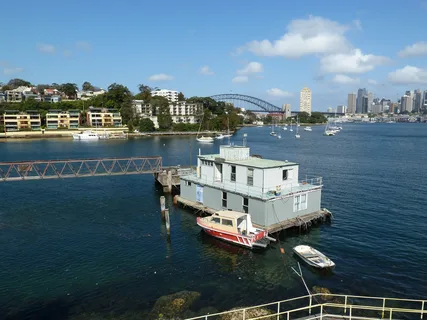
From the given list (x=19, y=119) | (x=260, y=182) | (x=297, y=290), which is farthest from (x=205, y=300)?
(x=19, y=119)

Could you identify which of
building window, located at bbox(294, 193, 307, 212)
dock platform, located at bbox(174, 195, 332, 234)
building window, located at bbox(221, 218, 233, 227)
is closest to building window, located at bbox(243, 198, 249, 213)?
dock platform, located at bbox(174, 195, 332, 234)

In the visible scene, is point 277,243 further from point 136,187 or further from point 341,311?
point 136,187

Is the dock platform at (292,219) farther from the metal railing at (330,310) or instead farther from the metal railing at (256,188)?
the metal railing at (330,310)

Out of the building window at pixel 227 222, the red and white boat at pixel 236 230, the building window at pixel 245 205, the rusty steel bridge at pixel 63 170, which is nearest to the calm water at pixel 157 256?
the red and white boat at pixel 236 230

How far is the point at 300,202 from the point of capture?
120 ft

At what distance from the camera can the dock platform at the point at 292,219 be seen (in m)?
33.6

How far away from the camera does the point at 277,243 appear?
107 feet

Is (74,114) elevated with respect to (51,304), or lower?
elevated

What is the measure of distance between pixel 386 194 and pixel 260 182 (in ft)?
92.6

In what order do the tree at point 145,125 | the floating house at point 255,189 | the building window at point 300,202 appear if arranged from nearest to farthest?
1. the floating house at point 255,189
2. the building window at point 300,202
3. the tree at point 145,125

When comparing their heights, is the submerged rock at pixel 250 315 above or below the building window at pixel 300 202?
below

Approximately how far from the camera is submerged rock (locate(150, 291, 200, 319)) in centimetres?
2122

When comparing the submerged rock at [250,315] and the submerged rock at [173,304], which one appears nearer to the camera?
the submerged rock at [250,315]

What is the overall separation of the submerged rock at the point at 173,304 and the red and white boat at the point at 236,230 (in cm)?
854
